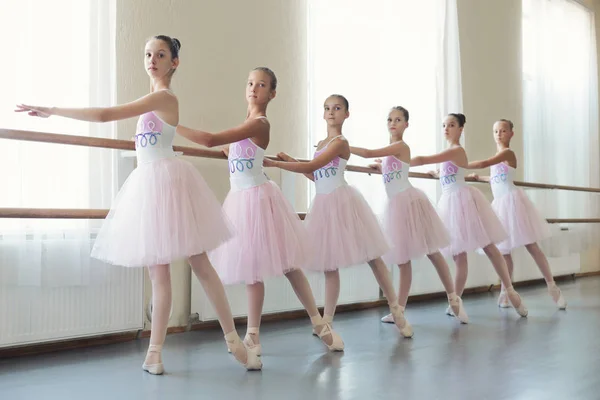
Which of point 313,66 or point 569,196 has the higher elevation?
point 313,66

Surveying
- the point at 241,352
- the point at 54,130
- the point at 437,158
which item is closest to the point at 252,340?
the point at 241,352

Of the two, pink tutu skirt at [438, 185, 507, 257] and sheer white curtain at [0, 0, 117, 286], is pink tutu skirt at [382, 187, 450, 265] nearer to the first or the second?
pink tutu skirt at [438, 185, 507, 257]

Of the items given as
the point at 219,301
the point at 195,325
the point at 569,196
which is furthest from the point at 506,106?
the point at 219,301

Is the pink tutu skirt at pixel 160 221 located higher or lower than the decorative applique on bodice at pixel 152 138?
lower

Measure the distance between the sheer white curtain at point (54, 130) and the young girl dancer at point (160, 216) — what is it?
56 centimetres

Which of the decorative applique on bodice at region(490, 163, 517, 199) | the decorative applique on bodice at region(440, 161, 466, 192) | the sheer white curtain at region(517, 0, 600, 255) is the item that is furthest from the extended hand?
the sheer white curtain at region(517, 0, 600, 255)

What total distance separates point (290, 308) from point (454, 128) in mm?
1351

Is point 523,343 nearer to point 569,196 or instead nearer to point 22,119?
point 22,119

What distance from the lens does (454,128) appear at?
372 centimetres

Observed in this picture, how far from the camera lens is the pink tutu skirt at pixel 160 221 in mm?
2059

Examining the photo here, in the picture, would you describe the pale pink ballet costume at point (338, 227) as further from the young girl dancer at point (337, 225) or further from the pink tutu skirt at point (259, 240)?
the pink tutu skirt at point (259, 240)

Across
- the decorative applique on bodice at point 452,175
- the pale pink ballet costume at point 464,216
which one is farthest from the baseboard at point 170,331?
the decorative applique on bodice at point 452,175

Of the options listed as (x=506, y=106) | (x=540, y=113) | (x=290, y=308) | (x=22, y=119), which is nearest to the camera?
A: (x=22, y=119)

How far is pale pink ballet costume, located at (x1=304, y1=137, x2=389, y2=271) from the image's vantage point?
9.09 feet
